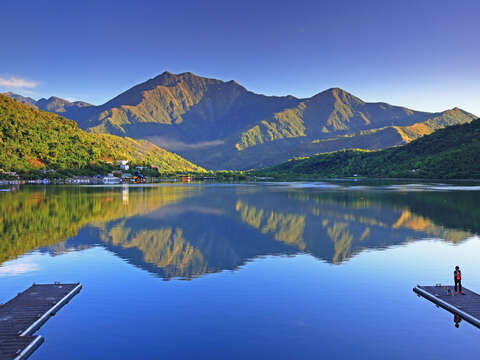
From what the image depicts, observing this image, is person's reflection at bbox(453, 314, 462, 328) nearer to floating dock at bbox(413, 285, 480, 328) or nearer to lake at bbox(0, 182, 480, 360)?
floating dock at bbox(413, 285, 480, 328)

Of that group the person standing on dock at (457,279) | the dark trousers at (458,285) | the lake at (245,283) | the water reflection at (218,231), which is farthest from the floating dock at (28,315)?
the dark trousers at (458,285)

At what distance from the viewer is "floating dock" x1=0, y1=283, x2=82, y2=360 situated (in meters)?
14.4

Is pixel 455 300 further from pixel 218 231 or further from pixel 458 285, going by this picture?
pixel 218 231

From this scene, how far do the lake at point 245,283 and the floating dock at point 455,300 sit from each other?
0.42 meters

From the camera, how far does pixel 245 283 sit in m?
24.1

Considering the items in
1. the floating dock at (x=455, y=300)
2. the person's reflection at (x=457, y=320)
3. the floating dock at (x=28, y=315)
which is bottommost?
the person's reflection at (x=457, y=320)

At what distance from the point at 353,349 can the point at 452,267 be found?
16.8m

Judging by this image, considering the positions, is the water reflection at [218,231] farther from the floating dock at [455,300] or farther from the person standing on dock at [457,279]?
the person standing on dock at [457,279]

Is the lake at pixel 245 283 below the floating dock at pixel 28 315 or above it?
below

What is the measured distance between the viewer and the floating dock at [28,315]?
47.3ft

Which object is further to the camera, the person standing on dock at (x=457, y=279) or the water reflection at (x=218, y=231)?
the water reflection at (x=218, y=231)

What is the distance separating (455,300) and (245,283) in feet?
38.5

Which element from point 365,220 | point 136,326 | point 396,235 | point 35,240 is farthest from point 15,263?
point 365,220

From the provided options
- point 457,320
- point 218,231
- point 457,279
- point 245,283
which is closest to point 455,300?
point 457,279
